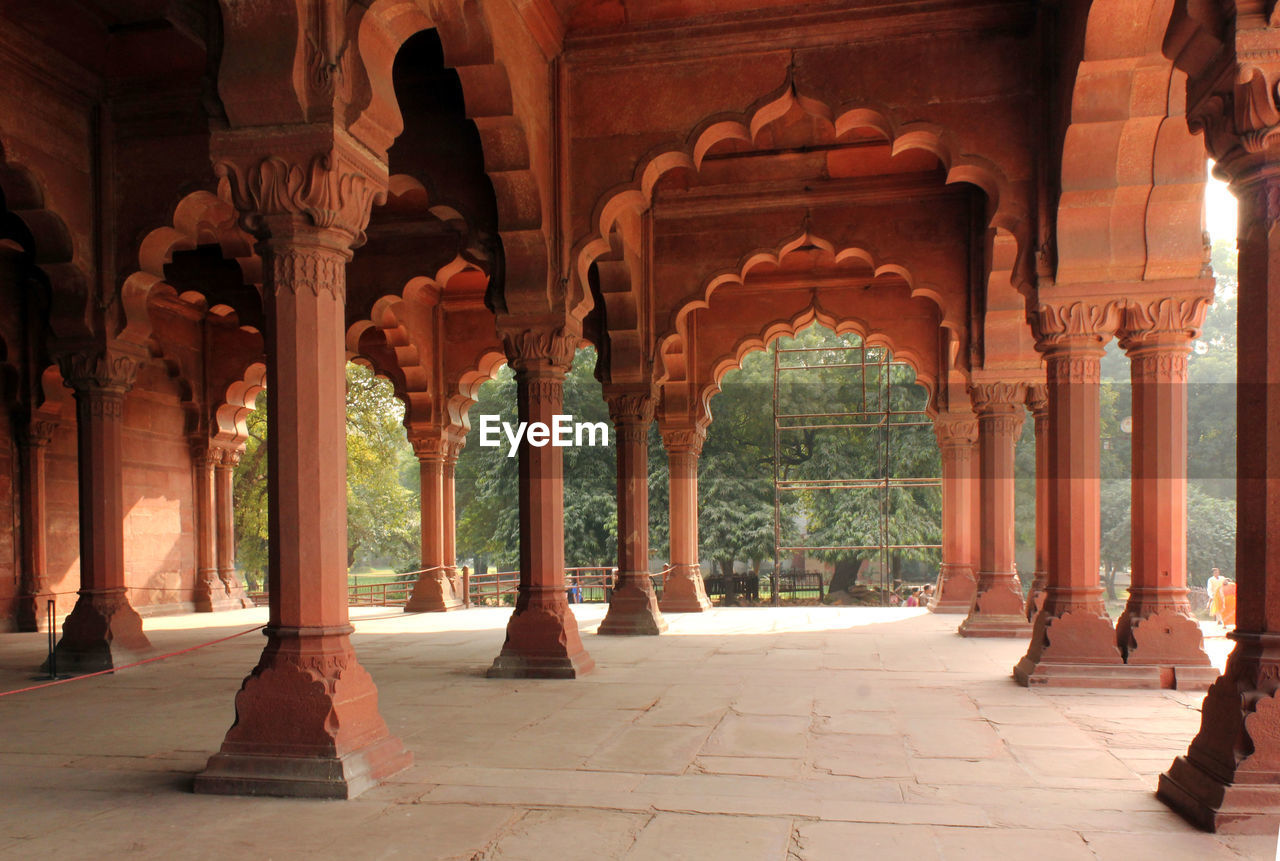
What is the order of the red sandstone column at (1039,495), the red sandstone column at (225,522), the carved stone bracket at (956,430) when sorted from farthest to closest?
the red sandstone column at (225,522) < the carved stone bracket at (956,430) < the red sandstone column at (1039,495)

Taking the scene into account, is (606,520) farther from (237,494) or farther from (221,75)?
(221,75)

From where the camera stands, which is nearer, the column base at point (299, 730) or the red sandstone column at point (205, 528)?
the column base at point (299, 730)

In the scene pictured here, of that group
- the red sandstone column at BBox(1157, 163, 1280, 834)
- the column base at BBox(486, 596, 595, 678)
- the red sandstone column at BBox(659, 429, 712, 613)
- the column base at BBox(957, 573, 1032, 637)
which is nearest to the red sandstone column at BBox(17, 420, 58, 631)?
the column base at BBox(486, 596, 595, 678)

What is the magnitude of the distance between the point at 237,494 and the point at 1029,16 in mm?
26340

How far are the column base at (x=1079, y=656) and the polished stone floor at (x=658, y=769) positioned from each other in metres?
0.32

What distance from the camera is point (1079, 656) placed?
27.7 feet

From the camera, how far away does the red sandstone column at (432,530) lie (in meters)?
18.5

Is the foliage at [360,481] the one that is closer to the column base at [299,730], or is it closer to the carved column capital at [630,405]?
the carved column capital at [630,405]

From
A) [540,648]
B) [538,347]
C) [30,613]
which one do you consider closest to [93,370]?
[538,347]

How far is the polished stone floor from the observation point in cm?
435

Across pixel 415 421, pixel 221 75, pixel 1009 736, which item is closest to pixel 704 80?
pixel 221 75

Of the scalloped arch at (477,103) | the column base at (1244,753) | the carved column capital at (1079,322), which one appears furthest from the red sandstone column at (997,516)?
the column base at (1244,753)

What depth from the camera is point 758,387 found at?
35.9 m

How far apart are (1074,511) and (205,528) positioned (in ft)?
52.7
